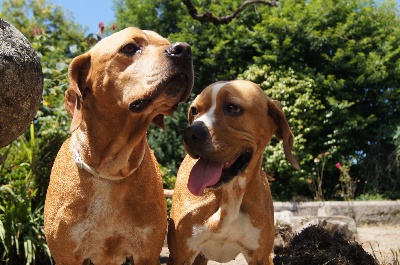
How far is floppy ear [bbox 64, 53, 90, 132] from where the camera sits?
132 inches

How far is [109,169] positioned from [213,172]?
0.66 m

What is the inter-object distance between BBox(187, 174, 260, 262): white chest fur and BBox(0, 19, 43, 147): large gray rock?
53.5 inches

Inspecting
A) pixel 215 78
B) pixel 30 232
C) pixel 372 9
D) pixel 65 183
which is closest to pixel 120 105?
pixel 65 183

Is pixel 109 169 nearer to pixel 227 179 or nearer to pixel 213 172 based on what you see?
pixel 213 172

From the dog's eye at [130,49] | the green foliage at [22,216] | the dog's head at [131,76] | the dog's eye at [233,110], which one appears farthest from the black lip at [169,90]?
the green foliage at [22,216]

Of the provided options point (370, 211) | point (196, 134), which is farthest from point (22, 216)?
point (370, 211)

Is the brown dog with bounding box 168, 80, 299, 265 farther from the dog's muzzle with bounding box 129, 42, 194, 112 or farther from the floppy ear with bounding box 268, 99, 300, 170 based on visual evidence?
the dog's muzzle with bounding box 129, 42, 194, 112

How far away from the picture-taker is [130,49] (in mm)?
3322

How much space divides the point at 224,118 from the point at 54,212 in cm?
123

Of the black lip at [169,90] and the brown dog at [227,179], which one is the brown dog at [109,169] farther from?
the brown dog at [227,179]

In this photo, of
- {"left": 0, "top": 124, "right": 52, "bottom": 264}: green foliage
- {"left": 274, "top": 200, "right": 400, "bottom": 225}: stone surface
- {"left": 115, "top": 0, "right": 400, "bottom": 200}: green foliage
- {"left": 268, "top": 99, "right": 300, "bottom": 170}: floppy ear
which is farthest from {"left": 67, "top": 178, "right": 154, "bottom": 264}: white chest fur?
{"left": 115, "top": 0, "right": 400, "bottom": 200}: green foliage

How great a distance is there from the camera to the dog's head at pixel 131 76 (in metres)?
3.16

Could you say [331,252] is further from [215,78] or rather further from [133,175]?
[215,78]

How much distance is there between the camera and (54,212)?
3479mm
